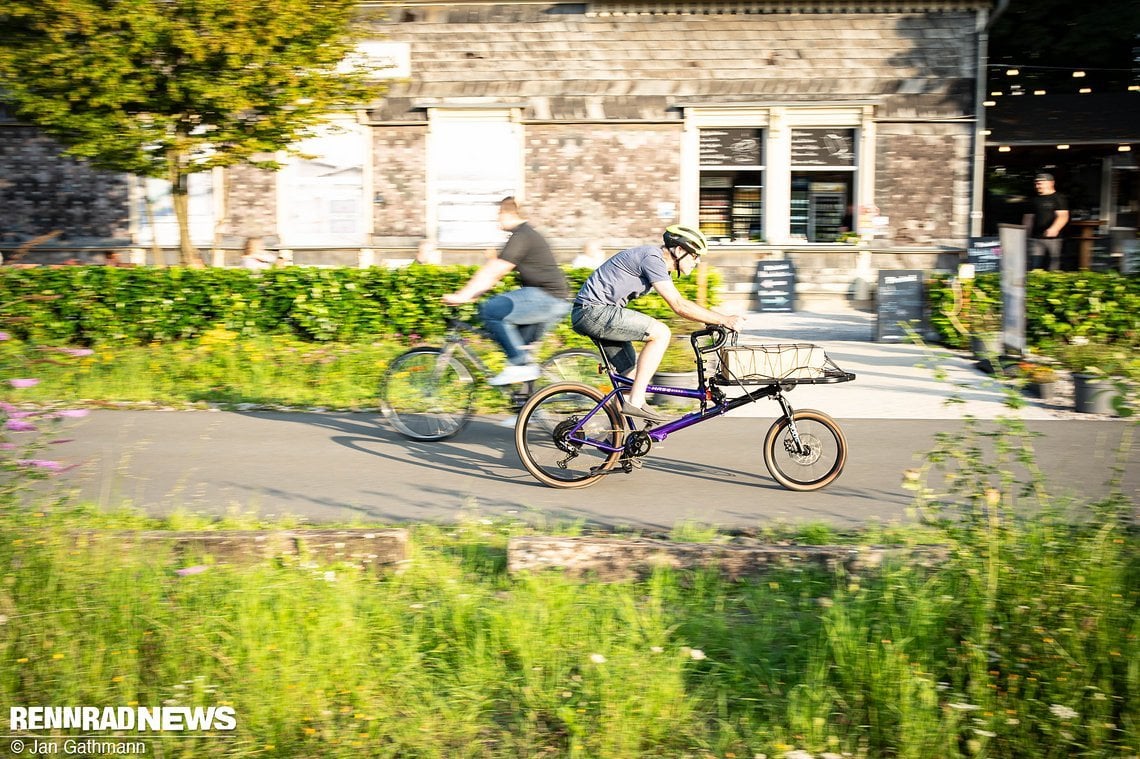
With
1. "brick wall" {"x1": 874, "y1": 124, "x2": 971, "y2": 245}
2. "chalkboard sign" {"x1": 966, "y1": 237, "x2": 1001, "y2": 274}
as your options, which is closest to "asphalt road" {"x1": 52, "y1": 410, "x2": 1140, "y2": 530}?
"chalkboard sign" {"x1": 966, "y1": 237, "x2": 1001, "y2": 274}

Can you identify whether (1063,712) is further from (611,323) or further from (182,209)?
(182,209)

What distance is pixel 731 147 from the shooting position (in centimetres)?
1772

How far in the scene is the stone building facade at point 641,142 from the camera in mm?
17328

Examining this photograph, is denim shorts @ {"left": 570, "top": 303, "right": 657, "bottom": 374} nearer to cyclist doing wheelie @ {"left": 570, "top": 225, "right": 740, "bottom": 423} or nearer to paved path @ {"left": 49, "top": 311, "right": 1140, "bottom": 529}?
cyclist doing wheelie @ {"left": 570, "top": 225, "right": 740, "bottom": 423}

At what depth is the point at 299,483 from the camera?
7.16m

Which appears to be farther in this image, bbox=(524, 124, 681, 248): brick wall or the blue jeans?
bbox=(524, 124, 681, 248): brick wall

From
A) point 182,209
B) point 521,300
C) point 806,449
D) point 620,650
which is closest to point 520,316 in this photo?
point 521,300

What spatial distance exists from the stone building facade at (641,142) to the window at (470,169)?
34 millimetres

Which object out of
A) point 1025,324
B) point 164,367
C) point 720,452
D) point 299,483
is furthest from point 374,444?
point 1025,324

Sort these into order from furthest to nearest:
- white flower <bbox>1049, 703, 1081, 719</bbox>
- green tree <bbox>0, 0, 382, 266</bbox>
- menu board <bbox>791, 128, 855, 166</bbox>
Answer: menu board <bbox>791, 128, 855, 166</bbox> → green tree <bbox>0, 0, 382, 266</bbox> → white flower <bbox>1049, 703, 1081, 719</bbox>

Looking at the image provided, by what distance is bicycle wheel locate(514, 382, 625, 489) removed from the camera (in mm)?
7160

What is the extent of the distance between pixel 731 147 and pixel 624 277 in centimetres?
1123

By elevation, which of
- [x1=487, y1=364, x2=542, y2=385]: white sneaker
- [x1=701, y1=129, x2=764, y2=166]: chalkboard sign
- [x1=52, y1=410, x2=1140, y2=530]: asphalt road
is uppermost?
[x1=701, y1=129, x2=764, y2=166]: chalkboard sign

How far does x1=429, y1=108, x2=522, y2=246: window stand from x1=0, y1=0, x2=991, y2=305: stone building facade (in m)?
0.03
